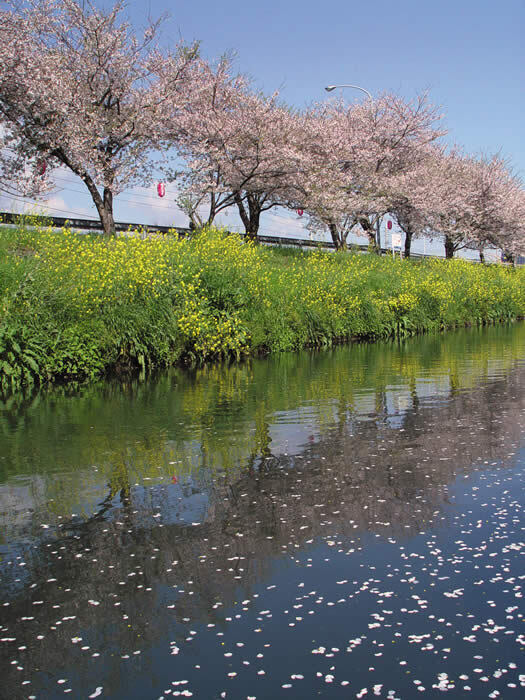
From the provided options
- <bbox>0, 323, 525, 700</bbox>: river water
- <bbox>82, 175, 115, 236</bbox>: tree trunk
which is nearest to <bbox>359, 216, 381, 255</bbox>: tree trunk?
<bbox>82, 175, 115, 236</bbox>: tree trunk

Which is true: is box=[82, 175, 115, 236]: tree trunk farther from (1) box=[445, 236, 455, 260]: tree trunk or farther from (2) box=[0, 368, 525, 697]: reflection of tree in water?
(1) box=[445, 236, 455, 260]: tree trunk

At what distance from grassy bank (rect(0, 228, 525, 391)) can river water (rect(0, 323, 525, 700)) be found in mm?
5452

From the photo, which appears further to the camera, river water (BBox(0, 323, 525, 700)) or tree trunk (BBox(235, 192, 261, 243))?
tree trunk (BBox(235, 192, 261, 243))

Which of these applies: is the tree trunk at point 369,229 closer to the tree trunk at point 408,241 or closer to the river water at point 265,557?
the tree trunk at point 408,241

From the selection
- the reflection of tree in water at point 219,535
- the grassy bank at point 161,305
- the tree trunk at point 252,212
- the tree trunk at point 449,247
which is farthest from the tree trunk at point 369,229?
the reflection of tree in water at point 219,535

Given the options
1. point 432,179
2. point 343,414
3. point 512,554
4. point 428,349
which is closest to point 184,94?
point 428,349

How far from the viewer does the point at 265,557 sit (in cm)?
463

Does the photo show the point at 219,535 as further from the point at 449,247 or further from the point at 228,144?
the point at 449,247

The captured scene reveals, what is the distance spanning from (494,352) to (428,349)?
7.12 feet

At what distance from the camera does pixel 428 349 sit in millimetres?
21562

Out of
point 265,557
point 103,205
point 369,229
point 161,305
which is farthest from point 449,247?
point 265,557

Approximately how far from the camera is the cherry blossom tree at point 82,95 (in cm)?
2898

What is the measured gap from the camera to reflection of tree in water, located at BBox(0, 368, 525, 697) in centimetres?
380

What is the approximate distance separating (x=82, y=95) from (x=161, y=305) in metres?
16.8
